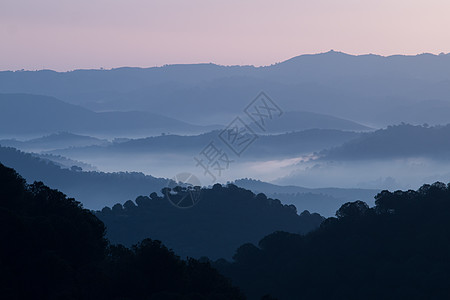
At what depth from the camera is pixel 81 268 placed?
22.0 m

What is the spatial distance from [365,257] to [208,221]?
34817mm

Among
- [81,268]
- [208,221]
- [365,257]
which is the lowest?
[365,257]

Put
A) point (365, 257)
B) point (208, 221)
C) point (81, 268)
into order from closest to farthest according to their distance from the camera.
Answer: point (81, 268) < point (365, 257) < point (208, 221)

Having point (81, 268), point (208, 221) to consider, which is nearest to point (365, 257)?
point (81, 268)

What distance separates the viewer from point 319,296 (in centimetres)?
3638

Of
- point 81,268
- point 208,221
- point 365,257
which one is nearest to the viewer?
point 81,268

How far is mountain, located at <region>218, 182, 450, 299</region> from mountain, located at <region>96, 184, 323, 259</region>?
848 inches

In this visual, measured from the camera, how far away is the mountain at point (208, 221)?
2645 inches

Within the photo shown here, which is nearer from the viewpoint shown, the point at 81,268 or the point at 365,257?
the point at 81,268

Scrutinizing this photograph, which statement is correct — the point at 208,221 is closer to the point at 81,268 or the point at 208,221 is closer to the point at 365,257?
the point at 365,257

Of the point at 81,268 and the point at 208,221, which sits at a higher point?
the point at 208,221

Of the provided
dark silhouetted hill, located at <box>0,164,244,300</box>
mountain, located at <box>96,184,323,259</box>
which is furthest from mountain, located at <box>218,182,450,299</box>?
mountain, located at <box>96,184,323,259</box>

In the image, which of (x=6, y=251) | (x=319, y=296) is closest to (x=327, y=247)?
(x=319, y=296)

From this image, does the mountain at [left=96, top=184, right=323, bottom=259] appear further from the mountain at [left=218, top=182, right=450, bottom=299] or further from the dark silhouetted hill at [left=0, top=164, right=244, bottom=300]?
the dark silhouetted hill at [left=0, top=164, right=244, bottom=300]
